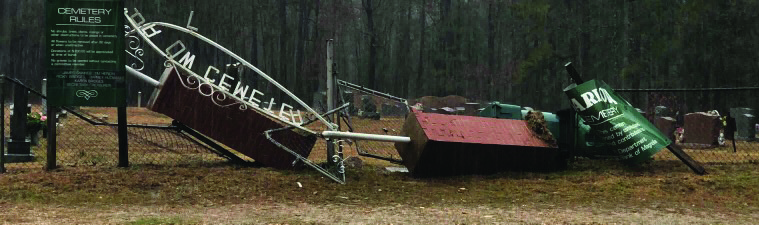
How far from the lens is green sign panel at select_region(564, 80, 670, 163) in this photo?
10367 millimetres

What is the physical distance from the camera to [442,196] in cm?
847

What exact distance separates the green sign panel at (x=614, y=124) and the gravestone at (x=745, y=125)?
1401 centimetres

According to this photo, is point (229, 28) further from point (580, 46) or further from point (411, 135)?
point (411, 135)

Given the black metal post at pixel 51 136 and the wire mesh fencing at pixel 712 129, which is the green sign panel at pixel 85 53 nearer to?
the black metal post at pixel 51 136

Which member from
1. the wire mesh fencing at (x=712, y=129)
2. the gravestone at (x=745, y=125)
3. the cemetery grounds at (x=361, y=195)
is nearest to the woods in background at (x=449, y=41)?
the wire mesh fencing at (x=712, y=129)

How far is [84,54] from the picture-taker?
9.06 m

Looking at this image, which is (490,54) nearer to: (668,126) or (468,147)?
(668,126)

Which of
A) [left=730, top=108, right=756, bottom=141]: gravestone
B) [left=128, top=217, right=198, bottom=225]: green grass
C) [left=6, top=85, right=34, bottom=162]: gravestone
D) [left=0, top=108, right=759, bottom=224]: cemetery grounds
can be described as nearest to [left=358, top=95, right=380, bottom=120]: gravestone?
[left=730, top=108, right=756, bottom=141]: gravestone

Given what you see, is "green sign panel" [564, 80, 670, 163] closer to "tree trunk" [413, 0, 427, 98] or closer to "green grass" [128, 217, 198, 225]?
"green grass" [128, 217, 198, 225]

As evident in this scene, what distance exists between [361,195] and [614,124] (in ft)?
14.5

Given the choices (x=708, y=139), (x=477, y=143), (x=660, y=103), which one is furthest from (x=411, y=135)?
(x=660, y=103)

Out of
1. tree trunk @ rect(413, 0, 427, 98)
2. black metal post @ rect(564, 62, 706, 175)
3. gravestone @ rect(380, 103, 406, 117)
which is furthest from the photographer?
tree trunk @ rect(413, 0, 427, 98)

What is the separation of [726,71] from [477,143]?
30.7 meters

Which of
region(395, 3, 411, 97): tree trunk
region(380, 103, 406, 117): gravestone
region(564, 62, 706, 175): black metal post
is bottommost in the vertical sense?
region(380, 103, 406, 117): gravestone
